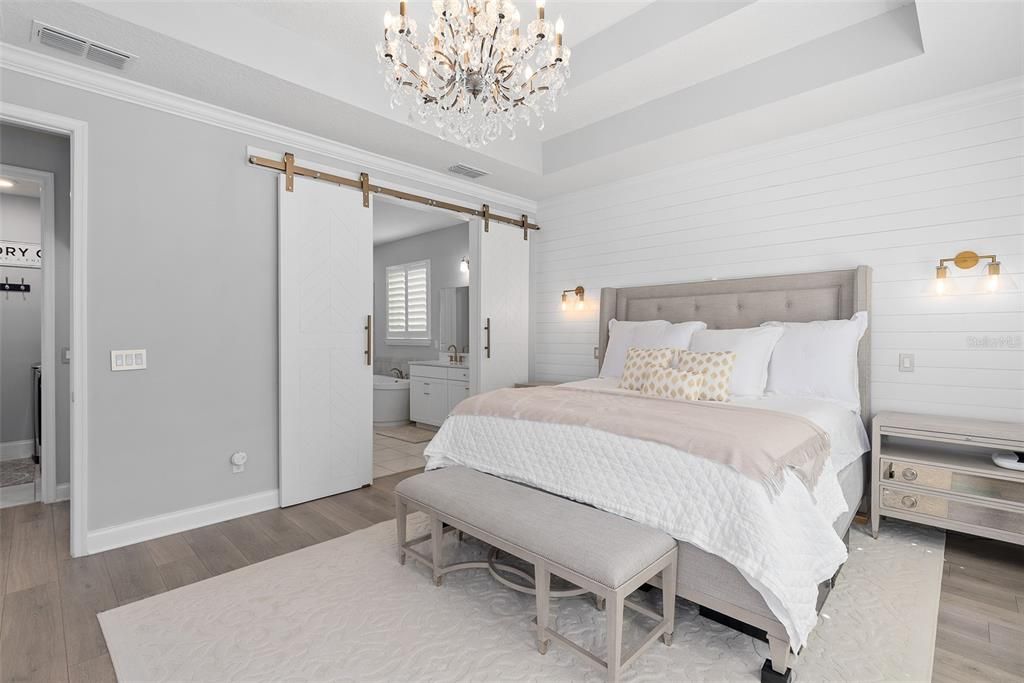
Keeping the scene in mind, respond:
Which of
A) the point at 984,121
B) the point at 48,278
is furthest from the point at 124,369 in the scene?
the point at 984,121

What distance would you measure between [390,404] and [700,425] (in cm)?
496

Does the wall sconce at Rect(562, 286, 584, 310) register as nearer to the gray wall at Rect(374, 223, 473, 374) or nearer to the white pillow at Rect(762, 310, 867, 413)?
the gray wall at Rect(374, 223, 473, 374)

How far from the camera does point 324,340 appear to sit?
363 cm

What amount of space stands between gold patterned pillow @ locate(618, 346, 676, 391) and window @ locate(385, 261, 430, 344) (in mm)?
4311

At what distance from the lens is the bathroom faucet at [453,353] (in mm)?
6405

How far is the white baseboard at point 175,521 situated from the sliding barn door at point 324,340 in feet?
0.55

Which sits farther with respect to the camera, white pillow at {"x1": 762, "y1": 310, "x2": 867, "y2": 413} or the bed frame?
white pillow at {"x1": 762, "y1": 310, "x2": 867, "y2": 413}

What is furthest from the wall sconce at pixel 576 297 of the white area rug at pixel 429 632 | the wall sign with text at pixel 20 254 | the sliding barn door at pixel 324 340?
the wall sign with text at pixel 20 254

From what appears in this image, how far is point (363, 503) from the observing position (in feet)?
11.6

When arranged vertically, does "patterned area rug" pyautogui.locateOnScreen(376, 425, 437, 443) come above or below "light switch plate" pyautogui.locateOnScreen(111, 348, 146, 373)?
below

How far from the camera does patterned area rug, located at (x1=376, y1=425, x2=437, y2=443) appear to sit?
561 centimetres

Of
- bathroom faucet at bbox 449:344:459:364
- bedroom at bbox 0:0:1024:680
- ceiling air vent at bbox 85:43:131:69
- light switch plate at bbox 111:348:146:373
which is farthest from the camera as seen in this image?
bathroom faucet at bbox 449:344:459:364

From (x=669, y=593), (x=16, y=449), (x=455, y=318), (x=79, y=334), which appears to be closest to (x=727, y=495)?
(x=669, y=593)

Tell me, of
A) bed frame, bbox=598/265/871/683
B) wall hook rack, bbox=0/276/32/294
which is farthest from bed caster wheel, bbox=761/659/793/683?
wall hook rack, bbox=0/276/32/294
